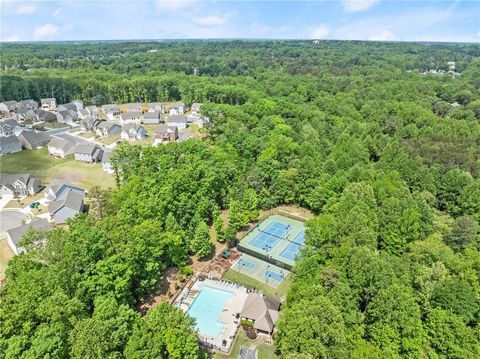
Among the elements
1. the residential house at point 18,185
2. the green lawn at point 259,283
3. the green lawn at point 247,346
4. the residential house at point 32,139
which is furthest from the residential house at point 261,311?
the residential house at point 32,139

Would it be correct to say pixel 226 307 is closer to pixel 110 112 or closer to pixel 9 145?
pixel 9 145

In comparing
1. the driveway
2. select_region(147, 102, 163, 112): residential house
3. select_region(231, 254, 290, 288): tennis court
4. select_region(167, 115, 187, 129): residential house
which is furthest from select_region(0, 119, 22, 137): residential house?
select_region(231, 254, 290, 288): tennis court

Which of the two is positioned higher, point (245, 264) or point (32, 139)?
point (32, 139)

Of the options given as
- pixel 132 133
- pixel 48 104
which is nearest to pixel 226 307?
pixel 132 133

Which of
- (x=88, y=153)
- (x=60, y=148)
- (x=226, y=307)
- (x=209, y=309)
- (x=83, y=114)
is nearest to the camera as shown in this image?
(x=209, y=309)

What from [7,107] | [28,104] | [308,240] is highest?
[308,240]

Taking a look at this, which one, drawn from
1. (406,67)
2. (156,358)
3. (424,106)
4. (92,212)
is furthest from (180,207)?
(406,67)

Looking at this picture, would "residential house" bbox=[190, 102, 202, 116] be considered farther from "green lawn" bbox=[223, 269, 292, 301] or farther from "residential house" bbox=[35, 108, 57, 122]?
"green lawn" bbox=[223, 269, 292, 301]
